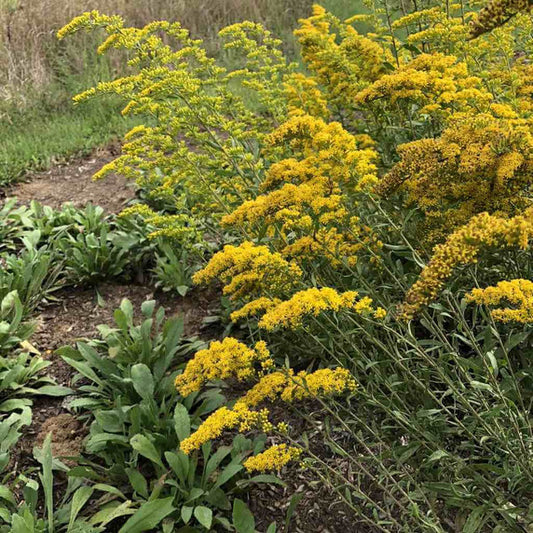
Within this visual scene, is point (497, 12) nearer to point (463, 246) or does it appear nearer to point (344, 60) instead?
point (463, 246)

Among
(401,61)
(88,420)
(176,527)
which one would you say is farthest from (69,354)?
(401,61)

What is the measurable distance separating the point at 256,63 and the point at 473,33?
2.95m

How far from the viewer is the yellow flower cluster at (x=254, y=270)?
224cm

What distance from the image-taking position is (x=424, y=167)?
88.2 inches

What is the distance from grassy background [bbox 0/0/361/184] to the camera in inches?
291

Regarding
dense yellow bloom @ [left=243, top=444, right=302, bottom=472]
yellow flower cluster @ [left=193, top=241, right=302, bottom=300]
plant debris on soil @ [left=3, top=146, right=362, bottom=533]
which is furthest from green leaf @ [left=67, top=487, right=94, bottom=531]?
yellow flower cluster @ [left=193, top=241, right=302, bottom=300]

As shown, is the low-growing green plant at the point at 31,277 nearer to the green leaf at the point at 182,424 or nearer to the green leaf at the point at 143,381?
the green leaf at the point at 143,381

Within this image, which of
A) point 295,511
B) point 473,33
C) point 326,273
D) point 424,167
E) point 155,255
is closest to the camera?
point 473,33

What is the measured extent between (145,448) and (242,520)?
1.95 ft

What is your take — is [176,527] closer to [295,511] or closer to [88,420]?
[295,511]

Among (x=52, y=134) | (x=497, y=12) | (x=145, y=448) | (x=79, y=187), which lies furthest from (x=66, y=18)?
(x=497, y=12)

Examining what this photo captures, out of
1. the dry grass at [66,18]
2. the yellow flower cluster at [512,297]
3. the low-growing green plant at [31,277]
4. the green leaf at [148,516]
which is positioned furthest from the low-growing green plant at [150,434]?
the dry grass at [66,18]

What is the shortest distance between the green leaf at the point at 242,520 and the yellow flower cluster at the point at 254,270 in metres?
0.89

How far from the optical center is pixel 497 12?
1209 mm
